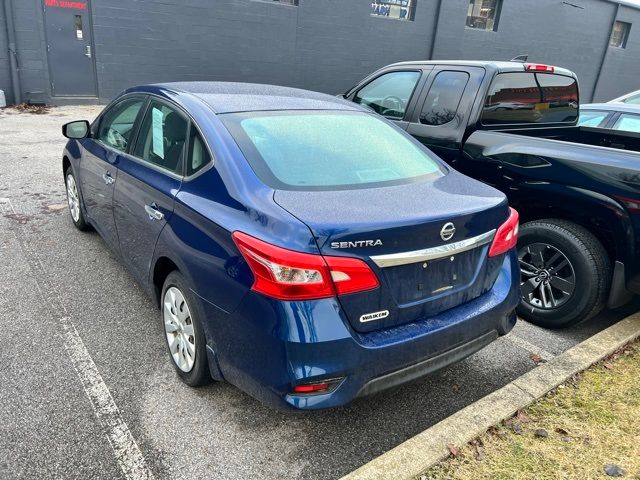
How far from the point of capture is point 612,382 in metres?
3.05

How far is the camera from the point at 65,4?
11297 millimetres

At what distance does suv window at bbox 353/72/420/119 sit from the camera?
4887mm

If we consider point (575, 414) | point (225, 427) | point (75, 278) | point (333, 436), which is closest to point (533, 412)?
point (575, 414)

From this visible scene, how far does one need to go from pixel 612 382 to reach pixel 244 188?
2449 millimetres

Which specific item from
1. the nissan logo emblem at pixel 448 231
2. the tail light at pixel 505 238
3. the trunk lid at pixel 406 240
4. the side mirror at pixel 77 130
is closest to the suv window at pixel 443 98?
the tail light at pixel 505 238

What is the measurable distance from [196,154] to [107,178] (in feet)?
4.27

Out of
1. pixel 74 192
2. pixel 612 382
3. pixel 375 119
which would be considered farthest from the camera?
pixel 74 192

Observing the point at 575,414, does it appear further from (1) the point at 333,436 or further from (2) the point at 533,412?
(1) the point at 333,436

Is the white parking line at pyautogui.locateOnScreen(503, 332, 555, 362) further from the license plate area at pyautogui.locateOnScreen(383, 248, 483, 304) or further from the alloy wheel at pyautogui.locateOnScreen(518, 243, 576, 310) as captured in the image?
the license plate area at pyautogui.locateOnScreen(383, 248, 483, 304)

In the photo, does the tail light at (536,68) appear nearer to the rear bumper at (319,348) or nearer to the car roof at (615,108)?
the car roof at (615,108)

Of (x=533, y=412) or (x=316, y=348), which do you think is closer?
(x=316, y=348)

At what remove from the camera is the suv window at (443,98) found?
4.38m

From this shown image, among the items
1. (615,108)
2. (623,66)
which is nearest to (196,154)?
(615,108)

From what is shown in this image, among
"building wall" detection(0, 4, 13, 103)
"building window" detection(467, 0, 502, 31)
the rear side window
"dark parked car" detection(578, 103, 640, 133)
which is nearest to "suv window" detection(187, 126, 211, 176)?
"dark parked car" detection(578, 103, 640, 133)
